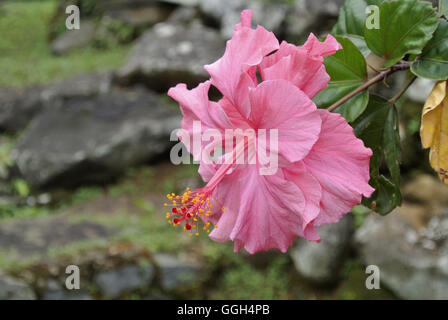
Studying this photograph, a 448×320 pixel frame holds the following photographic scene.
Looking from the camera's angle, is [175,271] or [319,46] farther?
[175,271]

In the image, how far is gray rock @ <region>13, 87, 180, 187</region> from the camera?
3.81 meters

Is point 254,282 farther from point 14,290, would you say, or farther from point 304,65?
point 304,65

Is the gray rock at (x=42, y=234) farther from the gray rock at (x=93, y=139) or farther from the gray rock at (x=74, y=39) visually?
the gray rock at (x=74, y=39)

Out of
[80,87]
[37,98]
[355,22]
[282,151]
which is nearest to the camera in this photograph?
[282,151]

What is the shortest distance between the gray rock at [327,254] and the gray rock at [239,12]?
2.08 m

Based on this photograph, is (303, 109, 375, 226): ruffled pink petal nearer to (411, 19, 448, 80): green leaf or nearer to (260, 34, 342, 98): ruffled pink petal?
(260, 34, 342, 98): ruffled pink petal

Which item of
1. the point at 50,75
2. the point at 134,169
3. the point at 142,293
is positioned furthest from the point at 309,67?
the point at 50,75

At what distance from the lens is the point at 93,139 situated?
392cm

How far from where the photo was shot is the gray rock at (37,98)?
4606 millimetres

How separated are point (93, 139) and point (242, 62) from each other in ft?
11.4

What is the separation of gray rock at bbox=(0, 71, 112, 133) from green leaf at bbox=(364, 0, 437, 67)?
13.4ft

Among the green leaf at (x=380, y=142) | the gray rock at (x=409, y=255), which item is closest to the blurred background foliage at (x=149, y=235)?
the gray rock at (x=409, y=255)

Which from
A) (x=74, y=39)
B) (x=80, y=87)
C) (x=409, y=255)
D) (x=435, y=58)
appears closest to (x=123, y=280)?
(x=409, y=255)
